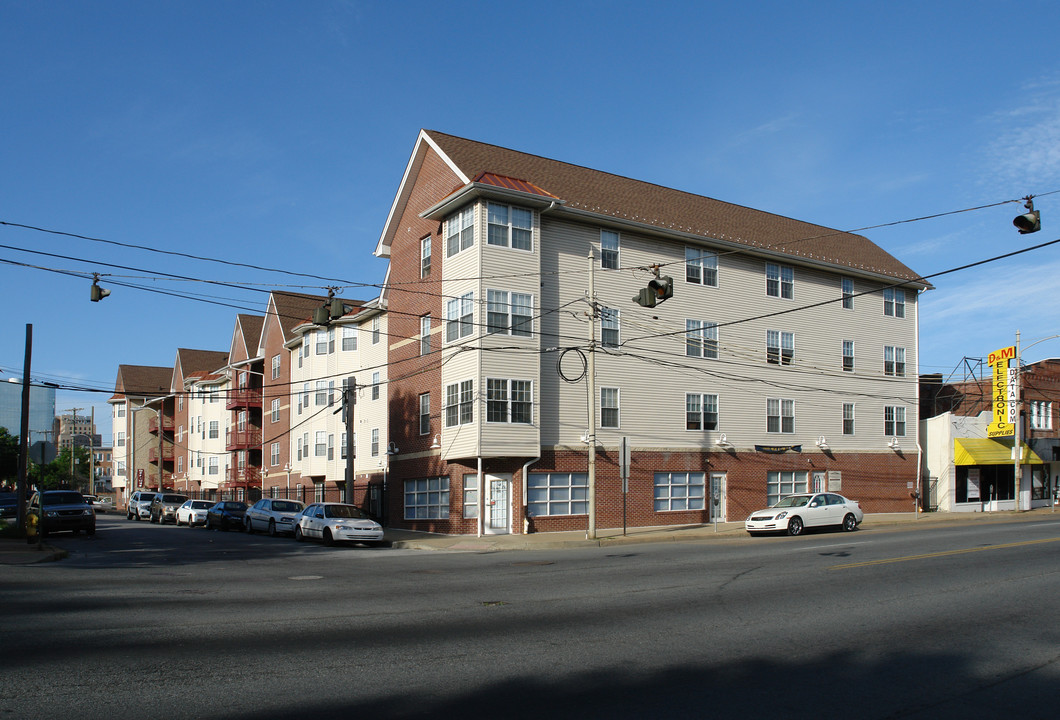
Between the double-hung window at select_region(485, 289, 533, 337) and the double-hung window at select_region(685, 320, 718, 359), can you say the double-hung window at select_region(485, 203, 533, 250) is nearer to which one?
the double-hung window at select_region(485, 289, 533, 337)

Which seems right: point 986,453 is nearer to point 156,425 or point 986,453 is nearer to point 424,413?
point 424,413

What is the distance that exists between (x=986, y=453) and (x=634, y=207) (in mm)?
24462

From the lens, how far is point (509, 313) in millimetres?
30812

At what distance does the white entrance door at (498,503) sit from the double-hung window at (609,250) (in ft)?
30.1

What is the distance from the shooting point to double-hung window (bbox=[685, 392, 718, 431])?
35.9 metres

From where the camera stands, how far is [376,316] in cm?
4197

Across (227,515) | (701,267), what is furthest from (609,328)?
(227,515)

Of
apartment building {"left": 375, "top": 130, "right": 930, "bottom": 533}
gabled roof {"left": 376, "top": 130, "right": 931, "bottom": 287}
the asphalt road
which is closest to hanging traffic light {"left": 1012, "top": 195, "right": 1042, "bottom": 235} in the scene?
the asphalt road

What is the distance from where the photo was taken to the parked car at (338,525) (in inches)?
1128

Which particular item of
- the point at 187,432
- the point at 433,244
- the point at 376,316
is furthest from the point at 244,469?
the point at 433,244

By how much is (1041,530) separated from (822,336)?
54.3ft

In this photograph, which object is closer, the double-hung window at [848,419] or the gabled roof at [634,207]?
the gabled roof at [634,207]

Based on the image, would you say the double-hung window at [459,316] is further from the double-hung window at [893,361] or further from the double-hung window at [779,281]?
the double-hung window at [893,361]

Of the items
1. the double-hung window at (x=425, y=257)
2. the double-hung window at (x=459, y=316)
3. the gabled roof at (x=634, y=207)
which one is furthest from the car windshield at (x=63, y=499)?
the gabled roof at (x=634, y=207)
